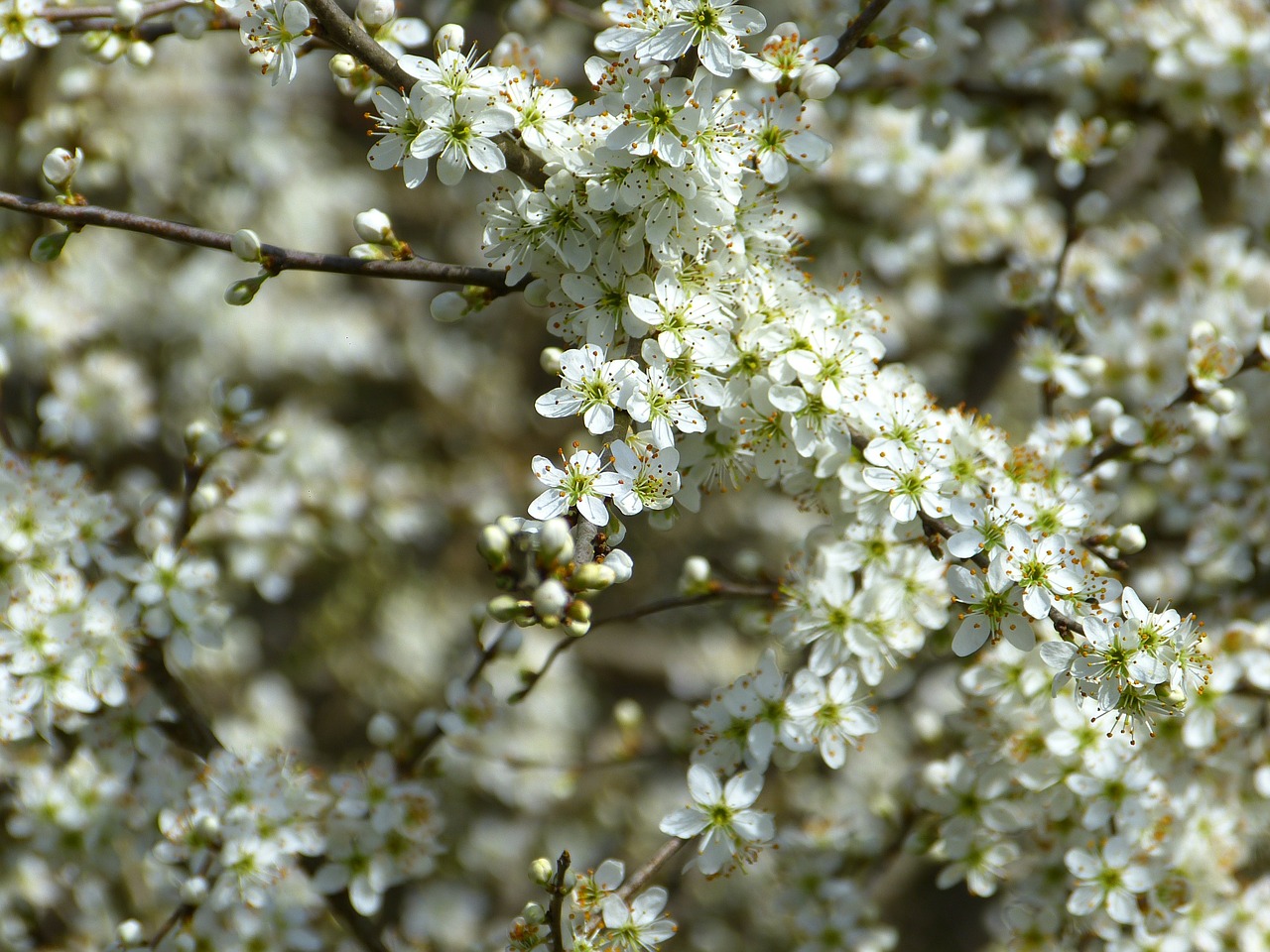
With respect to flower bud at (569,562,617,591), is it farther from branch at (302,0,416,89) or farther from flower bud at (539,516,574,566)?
branch at (302,0,416,89)

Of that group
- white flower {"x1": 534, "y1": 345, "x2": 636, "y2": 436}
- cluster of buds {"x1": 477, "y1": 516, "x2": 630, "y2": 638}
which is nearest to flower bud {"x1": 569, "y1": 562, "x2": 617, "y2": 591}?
cluster of buds {"x1": 477, "y1": 516, "x2": 630, "y2": 638}

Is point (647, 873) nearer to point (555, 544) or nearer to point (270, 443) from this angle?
point (555, 544)

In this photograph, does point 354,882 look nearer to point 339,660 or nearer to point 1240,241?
point 339,660

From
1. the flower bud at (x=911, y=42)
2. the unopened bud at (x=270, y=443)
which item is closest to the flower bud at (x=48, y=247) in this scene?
the unopened bud at (x=270, y=443)

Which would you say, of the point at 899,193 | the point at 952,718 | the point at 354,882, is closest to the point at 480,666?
the point at 354,882

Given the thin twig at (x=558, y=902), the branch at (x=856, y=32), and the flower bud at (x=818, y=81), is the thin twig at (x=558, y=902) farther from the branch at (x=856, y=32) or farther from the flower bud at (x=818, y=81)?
the branch at (x=856, y=32)
